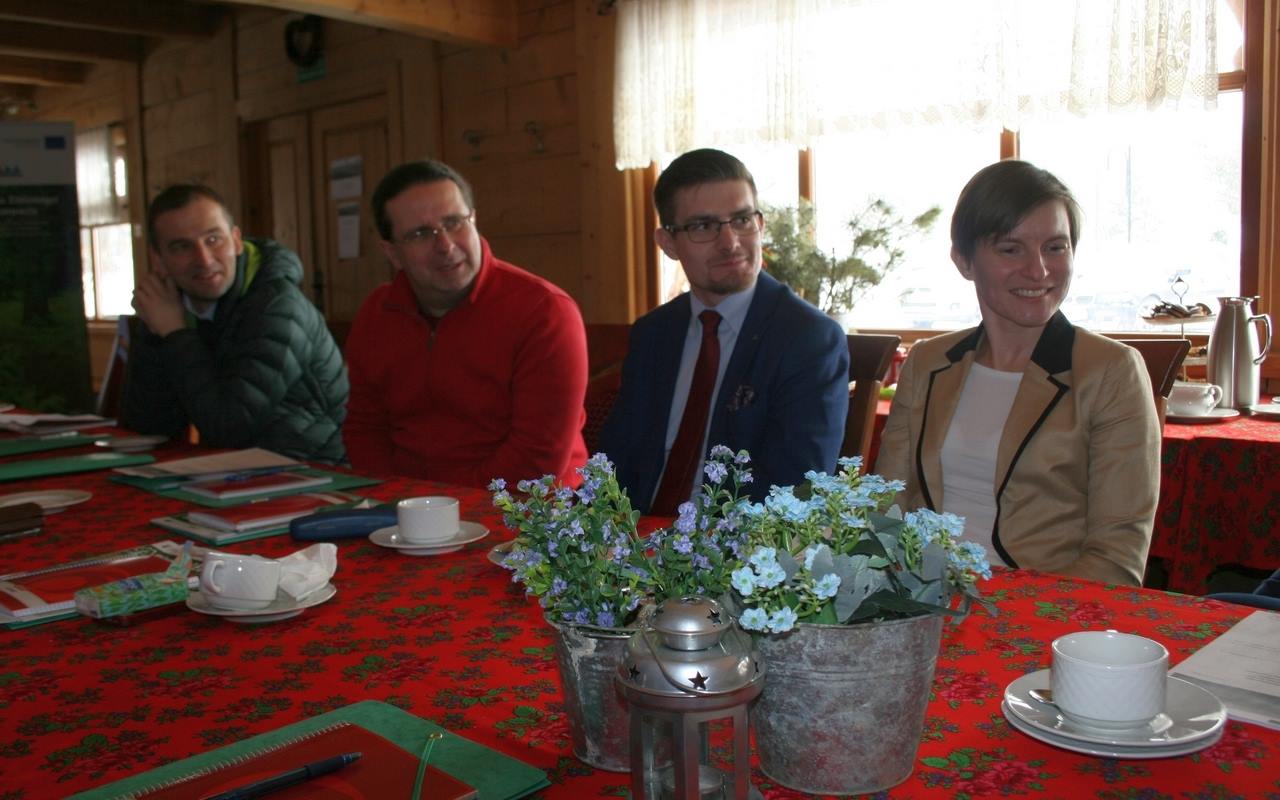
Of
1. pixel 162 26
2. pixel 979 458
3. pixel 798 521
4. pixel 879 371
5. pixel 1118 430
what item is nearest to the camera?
pixel 798 521

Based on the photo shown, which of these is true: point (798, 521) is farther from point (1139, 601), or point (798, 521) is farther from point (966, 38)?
point (966, 38)

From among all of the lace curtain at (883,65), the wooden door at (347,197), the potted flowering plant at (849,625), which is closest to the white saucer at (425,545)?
the potted flowering plant at (849,625)

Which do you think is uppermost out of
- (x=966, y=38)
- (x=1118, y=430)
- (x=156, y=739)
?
(x=966, y=38)

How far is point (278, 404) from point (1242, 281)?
9.20ft

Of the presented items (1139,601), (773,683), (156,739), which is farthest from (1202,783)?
(156,739)

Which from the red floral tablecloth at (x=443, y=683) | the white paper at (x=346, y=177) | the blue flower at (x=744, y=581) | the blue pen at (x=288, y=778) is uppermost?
the white paper at (x=346, y=177)

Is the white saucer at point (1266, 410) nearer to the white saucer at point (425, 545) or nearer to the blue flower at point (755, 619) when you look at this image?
the white saucer at point (425, 545)

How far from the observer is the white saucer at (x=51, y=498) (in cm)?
172

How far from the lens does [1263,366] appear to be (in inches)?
123

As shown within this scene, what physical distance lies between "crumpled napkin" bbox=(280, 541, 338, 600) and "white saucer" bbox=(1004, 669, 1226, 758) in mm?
748

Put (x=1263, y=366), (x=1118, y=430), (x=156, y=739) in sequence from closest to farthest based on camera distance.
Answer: (x=156, y=739)
(x=1118, y=430)
(x=1263, y=366)

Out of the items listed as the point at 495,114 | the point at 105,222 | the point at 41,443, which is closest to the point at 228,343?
the point at 41,443

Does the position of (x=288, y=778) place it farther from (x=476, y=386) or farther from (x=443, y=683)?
(x=476, y=386)

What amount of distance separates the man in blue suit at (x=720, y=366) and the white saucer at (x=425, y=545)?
0.60m
